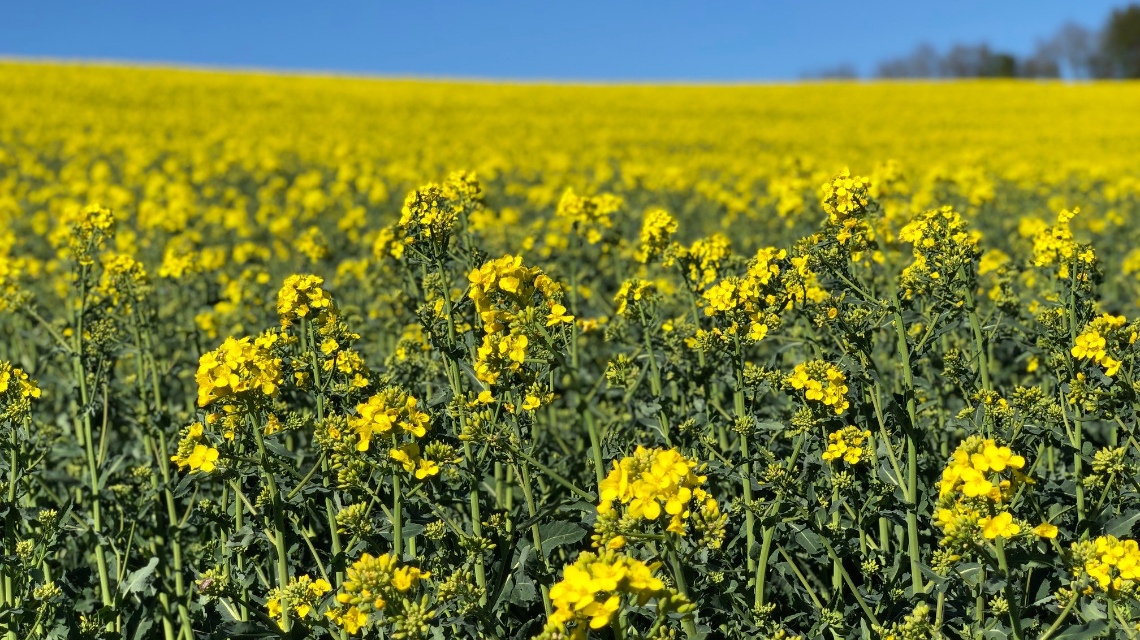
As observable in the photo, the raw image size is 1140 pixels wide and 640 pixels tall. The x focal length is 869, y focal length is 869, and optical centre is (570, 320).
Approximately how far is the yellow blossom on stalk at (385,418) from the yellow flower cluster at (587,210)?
235cm

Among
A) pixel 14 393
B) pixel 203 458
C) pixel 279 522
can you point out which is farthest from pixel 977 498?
pixel 14 393

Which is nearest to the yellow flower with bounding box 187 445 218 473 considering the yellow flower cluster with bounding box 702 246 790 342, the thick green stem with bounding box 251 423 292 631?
the thick green stem with bounding box 251 423 292 631

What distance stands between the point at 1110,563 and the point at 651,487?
1.28 meters

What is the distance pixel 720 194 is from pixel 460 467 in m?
6.37

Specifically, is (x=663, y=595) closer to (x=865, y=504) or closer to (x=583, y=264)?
(x=865, y=504)

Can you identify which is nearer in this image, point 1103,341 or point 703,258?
point 1103,341

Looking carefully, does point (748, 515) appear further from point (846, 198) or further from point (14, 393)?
point (14, 393)

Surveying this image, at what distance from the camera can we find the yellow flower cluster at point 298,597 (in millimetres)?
2666

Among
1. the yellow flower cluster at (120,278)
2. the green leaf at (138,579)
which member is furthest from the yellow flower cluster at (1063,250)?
the yellow flower cluster at (120,278)

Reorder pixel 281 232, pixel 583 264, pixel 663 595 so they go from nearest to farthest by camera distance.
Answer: pixel 663 595 < pixel 583 264 < pixel 281 232

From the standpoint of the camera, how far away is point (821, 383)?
10.0 ft

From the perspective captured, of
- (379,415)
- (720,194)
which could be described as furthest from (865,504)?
(720,194)

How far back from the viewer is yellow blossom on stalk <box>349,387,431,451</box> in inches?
103

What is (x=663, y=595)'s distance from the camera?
2053mm
